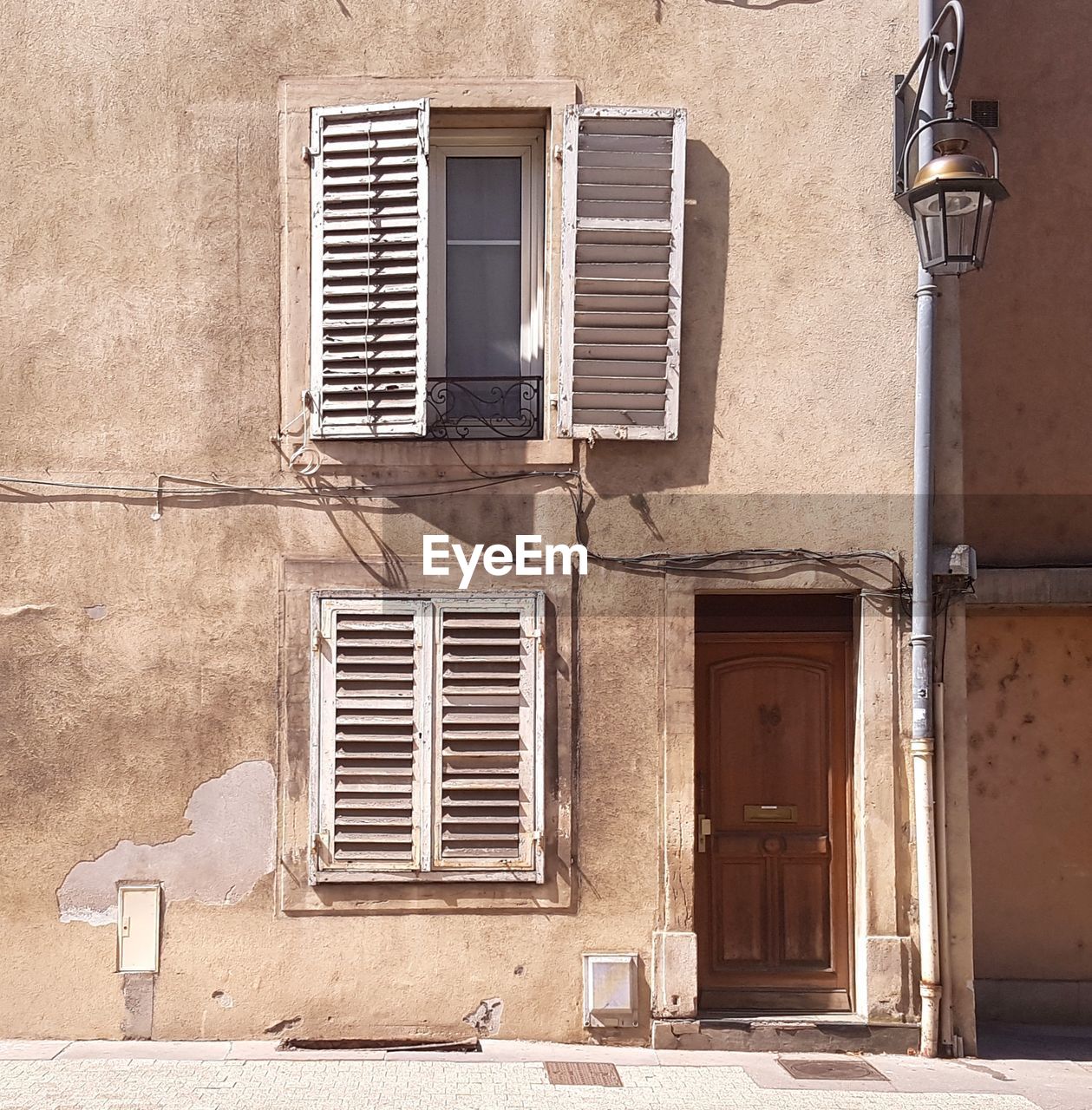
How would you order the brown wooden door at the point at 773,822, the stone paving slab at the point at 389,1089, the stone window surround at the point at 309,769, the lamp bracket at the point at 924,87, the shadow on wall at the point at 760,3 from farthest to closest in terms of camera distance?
1. the brown wooden door at the point at 773,822
2. the shadow on wall at the point at 760,3
3. the stone window surround at the point at 309,769
4. the lamp bracket at the point at 924,87
5. the stone paving slab at the point at 389,1089

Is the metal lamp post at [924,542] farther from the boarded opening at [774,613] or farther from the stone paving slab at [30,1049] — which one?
the stone paving slab at [30,1049]

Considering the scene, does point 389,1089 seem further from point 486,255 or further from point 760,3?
point 760,3

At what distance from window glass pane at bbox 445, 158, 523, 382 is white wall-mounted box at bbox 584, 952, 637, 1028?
3285 millimetres

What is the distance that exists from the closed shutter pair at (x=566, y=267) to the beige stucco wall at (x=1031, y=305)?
2896 millimetres

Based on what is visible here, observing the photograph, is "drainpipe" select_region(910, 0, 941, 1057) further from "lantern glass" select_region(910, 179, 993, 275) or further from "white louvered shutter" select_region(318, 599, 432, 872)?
"white louvered shutter" select_region(318, 599, 432, 872)

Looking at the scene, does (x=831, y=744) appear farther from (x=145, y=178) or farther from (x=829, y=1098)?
(x=145, y=178)

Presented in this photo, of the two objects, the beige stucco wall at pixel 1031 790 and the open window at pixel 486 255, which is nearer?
the open window at pixel 486 255

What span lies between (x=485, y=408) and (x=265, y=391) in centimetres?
121

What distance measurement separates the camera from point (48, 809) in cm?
664

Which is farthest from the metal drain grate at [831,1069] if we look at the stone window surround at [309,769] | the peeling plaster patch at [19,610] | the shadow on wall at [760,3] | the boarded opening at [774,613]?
the shadow on wall at [760,3]

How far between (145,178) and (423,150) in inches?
61.1

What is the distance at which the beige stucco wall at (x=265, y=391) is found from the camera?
6676 millimetres

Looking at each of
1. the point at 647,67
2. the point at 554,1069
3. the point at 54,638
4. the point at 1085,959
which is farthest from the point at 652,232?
the point at 1085,959

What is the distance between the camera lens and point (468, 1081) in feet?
19.5
